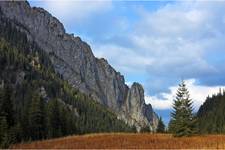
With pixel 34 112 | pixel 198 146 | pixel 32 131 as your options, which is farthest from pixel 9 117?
pixel 198 146

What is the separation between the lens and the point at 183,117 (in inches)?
1635

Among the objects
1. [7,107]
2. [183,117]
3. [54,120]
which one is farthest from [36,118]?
[183,117]

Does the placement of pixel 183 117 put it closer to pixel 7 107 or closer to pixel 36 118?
pixel 7 107

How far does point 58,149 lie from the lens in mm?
28453

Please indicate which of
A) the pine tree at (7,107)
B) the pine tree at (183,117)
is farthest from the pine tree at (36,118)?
the pine tree at (183,117)

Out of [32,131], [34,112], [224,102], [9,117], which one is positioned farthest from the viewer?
[224,102]

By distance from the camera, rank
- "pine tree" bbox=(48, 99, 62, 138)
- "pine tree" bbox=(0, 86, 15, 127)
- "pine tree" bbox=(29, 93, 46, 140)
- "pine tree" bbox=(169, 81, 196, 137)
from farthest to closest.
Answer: "pine tree" bbox=(48, 99, 62, 138) → "pine tree" bbox=(29, 93, 46, 140) → "pine tree" bbox=(0, 86, 15, 127) → "pine tree" bbox=(169, 81, 196, 137)

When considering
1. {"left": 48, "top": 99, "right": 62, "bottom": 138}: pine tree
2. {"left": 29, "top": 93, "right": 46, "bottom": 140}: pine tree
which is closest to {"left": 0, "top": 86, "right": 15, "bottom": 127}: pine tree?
{"left": 29, "top": 93, "right": 46, "bottom": 140}: pine tree

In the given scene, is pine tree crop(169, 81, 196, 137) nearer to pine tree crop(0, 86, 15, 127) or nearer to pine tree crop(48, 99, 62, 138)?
pine tree crop(0, 86, 15, 127)

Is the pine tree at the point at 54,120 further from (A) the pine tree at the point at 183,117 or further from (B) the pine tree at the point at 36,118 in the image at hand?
(A) the pine tree at the point at 183,117

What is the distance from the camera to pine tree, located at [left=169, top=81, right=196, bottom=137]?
126 feet

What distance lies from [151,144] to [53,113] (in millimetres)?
60500

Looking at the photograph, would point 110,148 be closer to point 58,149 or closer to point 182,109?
point 58,149

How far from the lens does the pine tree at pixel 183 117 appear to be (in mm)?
38281
